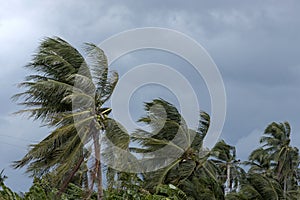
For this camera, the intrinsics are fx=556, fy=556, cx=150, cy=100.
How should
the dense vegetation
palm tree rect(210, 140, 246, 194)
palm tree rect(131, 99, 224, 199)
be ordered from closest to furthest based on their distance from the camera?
the dense vegetation < palm tree rect(131, 99, 224, 199) < palm tree rect(210, 140, 246, 194)

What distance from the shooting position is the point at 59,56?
18781 mm

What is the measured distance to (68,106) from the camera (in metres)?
18.3

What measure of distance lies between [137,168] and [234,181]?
25550mm

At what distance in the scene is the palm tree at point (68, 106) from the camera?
1716 centimetres

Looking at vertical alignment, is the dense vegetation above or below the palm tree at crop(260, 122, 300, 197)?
below

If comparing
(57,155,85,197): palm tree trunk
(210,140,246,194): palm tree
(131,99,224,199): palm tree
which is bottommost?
(57,155,85,197): palm tree trunk

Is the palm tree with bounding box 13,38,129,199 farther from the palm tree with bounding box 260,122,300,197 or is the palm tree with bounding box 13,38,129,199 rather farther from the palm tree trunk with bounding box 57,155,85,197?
the palm tree with bounding box 260,122,300,197

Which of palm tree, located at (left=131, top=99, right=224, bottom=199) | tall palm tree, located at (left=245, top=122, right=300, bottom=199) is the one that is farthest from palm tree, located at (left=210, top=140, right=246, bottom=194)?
palm tree, located at (left=131, top=99, right=224, bottom=199)

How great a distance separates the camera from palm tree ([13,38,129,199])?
17.2m

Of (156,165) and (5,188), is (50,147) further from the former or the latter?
(156,165)

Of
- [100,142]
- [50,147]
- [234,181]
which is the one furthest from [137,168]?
[234,181]

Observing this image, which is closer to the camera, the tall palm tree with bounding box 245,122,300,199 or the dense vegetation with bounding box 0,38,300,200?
the dense vegetation with bounding box 0,38,300,200

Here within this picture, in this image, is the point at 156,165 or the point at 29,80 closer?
the point at 29,80

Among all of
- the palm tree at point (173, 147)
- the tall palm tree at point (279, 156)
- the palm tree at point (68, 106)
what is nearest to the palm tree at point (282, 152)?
the tall palm tree at point (279, 156)
